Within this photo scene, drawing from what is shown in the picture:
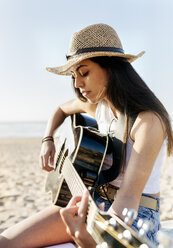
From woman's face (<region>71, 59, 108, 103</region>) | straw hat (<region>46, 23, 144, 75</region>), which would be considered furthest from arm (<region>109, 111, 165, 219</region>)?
straw hat (<region>46, 23, 144, 75</region>)

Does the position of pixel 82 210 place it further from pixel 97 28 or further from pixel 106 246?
pixel 97 28

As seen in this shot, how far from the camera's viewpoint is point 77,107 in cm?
263

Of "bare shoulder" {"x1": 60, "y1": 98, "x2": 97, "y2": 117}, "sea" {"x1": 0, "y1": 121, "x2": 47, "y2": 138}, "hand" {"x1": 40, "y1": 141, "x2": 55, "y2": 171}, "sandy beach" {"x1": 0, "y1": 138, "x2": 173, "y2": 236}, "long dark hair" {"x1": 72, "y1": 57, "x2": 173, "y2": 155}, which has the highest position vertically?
"long dark hair" {"x1": 72, "y1": 57, "x2": 173, "y2": 155}

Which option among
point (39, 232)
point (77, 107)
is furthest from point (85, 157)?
point (77, 107)

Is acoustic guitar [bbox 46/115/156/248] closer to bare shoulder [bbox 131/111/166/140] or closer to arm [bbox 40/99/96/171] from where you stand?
arm [bbox 40/99/96/171]

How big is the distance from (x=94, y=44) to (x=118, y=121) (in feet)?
1.88

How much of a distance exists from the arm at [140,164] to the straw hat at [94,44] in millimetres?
582

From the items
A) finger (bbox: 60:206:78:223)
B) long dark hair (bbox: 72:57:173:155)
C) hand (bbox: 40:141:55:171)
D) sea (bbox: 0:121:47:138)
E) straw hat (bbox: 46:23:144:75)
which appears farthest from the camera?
sea (bbox: 0:121:47:138)

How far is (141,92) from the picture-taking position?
166 cm

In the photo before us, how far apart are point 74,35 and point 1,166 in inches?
256

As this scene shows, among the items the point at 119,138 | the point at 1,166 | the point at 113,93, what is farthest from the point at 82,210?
the point at 1,166

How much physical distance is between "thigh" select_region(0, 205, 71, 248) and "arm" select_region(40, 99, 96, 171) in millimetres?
560

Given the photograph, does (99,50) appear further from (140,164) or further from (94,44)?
(140,164)

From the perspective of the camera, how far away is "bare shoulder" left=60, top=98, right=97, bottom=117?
253 centimetres
